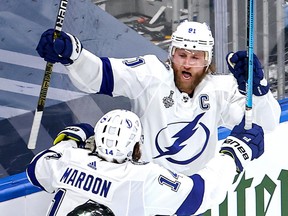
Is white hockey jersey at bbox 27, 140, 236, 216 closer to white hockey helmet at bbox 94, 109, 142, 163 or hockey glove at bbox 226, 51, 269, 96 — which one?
white hockey helmet at bbox 94, 109, 142, 163

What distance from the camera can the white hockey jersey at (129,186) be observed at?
3426 mm

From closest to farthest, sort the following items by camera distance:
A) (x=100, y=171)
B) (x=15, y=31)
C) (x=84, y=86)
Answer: (x=100, y=171), (x=84, y=86), (x=15, y=31)

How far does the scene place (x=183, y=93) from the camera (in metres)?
3.96

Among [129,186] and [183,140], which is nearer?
[129,186]

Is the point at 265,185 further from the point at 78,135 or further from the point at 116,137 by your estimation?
the point at 116,137

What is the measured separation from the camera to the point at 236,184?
450 cm

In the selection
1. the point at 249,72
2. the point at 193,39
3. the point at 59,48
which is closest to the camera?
the point at 59,48

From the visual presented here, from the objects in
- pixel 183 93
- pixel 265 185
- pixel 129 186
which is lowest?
pixel 265 185

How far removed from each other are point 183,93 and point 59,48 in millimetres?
512

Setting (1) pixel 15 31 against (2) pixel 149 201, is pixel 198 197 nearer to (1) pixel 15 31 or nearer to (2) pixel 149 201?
(2) pixel 149 201

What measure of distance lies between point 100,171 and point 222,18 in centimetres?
143

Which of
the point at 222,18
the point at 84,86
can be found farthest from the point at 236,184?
the point at 84,86

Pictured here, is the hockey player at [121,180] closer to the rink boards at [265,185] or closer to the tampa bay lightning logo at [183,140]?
the tampa bay lightning logo at [183,140]

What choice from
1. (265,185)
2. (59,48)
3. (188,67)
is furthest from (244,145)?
(265,185)
